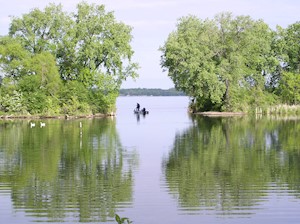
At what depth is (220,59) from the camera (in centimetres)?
7294

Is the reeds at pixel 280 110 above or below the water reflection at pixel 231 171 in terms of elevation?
above

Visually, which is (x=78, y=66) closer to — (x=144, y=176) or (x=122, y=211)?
(x=144, y=176)

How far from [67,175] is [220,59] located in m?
51.5

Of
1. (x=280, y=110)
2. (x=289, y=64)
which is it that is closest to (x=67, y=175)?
(x=280, y=110)

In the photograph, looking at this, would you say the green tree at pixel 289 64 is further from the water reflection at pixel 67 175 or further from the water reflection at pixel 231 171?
the water reflection at pixel 67 175

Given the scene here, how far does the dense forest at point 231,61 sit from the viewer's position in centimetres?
7075

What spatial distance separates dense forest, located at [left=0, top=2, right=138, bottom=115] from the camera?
66.6 metres

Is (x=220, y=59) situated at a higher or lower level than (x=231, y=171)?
higher

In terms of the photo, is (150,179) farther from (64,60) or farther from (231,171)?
(64,60)

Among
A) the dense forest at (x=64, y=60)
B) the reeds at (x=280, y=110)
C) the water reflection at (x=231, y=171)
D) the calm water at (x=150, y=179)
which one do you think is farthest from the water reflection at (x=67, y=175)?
the reeds at (x=280, y=110)

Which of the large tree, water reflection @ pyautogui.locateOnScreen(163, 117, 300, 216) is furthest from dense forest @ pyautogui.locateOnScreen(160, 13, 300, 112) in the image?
water reflection @ pyautogui.locateOnScreen(163, 117, 300, 216)

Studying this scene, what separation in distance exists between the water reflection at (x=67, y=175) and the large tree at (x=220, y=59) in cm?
3230

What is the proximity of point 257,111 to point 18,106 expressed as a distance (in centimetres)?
2734

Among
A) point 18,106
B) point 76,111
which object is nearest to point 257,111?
point 76,111
